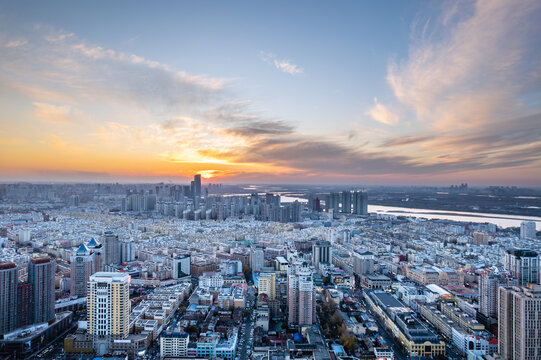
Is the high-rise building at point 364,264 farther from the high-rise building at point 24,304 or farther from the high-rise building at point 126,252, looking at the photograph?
the high-rise building at point 24,304

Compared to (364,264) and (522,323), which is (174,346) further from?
(364,264)

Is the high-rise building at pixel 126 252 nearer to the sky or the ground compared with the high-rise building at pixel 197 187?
nearer to the ground

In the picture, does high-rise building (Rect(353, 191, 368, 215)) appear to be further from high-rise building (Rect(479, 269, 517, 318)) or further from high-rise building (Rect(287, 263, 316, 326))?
high-rise building (Rect(287, 263, 316, 326))

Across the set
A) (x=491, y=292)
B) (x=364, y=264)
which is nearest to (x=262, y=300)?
(x=364, y=264)

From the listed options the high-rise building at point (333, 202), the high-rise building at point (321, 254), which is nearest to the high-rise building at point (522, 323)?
the high-rise building at point (321, 254)

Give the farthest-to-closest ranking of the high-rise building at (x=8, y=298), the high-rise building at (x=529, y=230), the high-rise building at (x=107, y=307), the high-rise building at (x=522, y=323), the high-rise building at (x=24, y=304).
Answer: the high-rise building at (x=529, y=230) → the high-rise building at (x=24, y=304) → the high-rise building at (x=8, y=298) → the high-rise building at (x=107, y=307) → the high-rise building at (x=522, y=323)

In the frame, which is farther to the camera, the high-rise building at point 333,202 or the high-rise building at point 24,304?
the high-rise building at point 333,202

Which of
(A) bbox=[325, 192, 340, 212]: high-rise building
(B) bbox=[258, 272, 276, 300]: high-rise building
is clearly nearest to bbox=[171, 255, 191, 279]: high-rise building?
(B) bbox=[258, 272, 276, 300]: high-rise building
